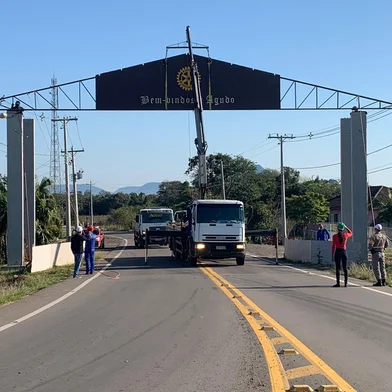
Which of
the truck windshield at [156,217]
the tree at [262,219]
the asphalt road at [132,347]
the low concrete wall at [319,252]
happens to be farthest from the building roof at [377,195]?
the asphalt road at [132,347]

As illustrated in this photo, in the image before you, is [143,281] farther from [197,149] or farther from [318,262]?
[197,149]

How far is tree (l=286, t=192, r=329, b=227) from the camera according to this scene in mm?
61000

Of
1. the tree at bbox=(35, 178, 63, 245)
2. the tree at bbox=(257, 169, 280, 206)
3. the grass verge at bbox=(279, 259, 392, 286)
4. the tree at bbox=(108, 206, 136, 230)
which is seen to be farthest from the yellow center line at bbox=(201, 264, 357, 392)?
the tree at bbox=(108, 206, 136, 230)

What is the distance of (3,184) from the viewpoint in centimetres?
3609

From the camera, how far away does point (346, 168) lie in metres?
28.2

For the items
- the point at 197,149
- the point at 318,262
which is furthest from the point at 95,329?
the point at 197,149

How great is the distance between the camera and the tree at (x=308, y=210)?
61.0 m

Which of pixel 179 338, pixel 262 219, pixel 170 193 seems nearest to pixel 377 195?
pixel 262 219

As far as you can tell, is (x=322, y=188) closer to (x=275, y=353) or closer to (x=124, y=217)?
(x=124, y=217)

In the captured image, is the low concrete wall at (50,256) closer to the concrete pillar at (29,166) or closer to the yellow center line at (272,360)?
the concrete pillar at (29,166)

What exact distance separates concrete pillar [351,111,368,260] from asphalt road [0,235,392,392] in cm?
1192

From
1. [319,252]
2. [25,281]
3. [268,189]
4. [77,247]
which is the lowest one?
[25,281]

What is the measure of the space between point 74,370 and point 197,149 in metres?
23.5

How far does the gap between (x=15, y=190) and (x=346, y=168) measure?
51.2 ft
